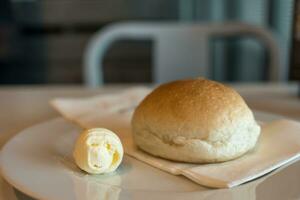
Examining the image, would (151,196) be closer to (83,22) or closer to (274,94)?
(274,94)

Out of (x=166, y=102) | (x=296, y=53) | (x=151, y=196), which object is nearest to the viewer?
(x=151, y=196)

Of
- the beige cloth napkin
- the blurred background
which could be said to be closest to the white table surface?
the beige cloth napkin

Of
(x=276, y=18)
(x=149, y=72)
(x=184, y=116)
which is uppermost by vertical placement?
(x=184, y=116)

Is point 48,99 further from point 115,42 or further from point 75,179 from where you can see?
point 115,42

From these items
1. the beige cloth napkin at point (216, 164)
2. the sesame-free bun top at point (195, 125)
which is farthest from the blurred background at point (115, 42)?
the sesame-free bun top at point (195, 125)

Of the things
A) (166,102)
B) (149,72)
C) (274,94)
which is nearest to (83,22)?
(149,72)
